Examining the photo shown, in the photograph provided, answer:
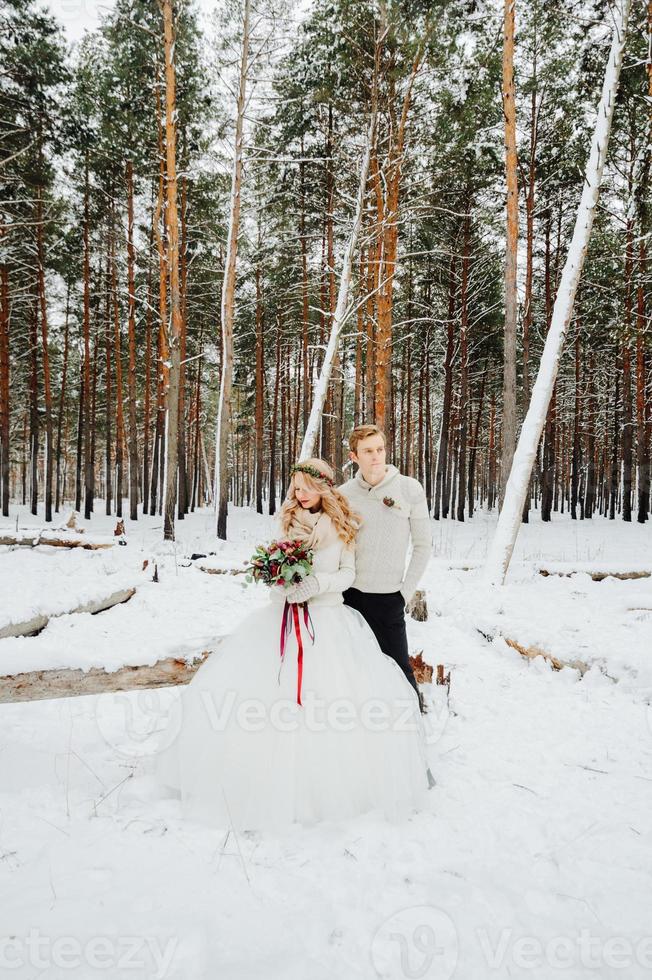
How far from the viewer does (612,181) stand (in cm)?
1591

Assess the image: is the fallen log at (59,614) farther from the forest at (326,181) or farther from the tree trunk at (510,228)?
the tree trunk at (510,228)

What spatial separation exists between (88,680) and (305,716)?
2.37 meters

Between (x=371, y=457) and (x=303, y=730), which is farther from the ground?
(x=371, y=457)

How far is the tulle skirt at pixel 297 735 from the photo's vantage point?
2898mm

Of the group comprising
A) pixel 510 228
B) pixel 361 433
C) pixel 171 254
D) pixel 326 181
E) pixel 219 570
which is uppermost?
pixel 326 181

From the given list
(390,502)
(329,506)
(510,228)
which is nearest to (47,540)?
(329,506)

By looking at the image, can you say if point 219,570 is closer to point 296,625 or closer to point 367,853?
point 296,625

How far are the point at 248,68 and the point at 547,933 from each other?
15.6 m

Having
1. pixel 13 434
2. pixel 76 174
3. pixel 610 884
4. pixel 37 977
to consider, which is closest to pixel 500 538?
pixel 610 884

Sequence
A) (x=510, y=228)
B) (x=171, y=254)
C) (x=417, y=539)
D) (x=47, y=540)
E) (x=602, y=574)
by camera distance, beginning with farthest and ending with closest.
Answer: (x=171, y=254), (x=47, y=540), (x=510, y=228), (x=602, y=574), (x=417, y=539)

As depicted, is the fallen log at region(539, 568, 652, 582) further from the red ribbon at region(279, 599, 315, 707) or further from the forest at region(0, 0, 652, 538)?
the red ribbon at region(279, 599, 315, 707)

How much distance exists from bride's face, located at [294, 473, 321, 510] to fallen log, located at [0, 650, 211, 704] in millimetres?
2395

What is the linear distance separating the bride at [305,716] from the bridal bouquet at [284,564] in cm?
7

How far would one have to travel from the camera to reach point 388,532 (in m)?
3.58
